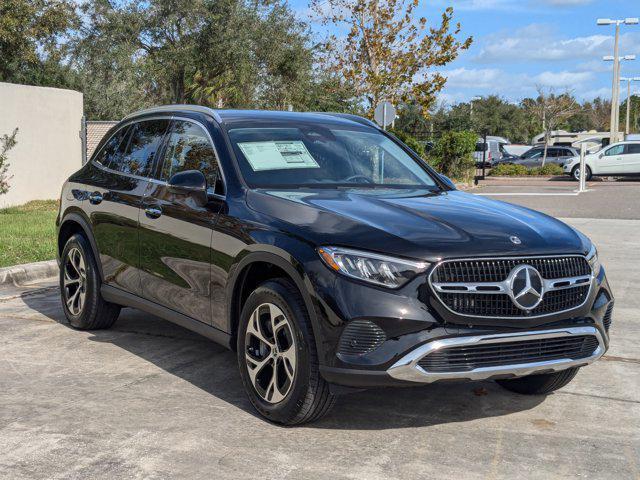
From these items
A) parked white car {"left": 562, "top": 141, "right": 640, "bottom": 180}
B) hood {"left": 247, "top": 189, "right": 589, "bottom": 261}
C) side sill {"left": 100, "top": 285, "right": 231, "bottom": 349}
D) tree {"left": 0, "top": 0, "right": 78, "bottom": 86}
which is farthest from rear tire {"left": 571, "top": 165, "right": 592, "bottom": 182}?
hood {"left": 247, "top": 189, "right": 589, "bottom": 261}

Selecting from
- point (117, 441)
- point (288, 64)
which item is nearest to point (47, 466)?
point (117, 441)

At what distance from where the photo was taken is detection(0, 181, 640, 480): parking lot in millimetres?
4121

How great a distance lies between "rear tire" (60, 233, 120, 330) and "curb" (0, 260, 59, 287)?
2363 millimetres

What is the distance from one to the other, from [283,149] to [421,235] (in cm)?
151

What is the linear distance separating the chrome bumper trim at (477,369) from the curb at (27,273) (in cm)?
627

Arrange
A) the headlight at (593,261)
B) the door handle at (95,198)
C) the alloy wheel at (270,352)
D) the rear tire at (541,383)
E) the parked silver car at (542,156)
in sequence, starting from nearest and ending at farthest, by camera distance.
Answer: the alloy wheel at (270,352), the headlight at (593,261), the rear tire at (541,383), the door handle at (95,198), the parked silver car at (542,156)

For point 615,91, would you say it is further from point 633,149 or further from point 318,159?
point 318,159

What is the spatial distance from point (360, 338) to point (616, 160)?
3449 cm

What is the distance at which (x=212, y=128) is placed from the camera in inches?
222

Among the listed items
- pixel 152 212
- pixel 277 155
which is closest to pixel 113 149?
pixel 152 212

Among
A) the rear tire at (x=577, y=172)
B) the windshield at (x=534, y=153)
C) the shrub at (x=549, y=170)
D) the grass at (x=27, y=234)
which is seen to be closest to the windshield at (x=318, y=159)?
the grass at (x=27, y=234)

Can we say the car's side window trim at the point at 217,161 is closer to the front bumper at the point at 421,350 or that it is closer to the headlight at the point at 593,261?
the front bumper at the point at 421,350

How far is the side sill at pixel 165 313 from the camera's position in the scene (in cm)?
526

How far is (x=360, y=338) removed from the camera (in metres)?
4.21
